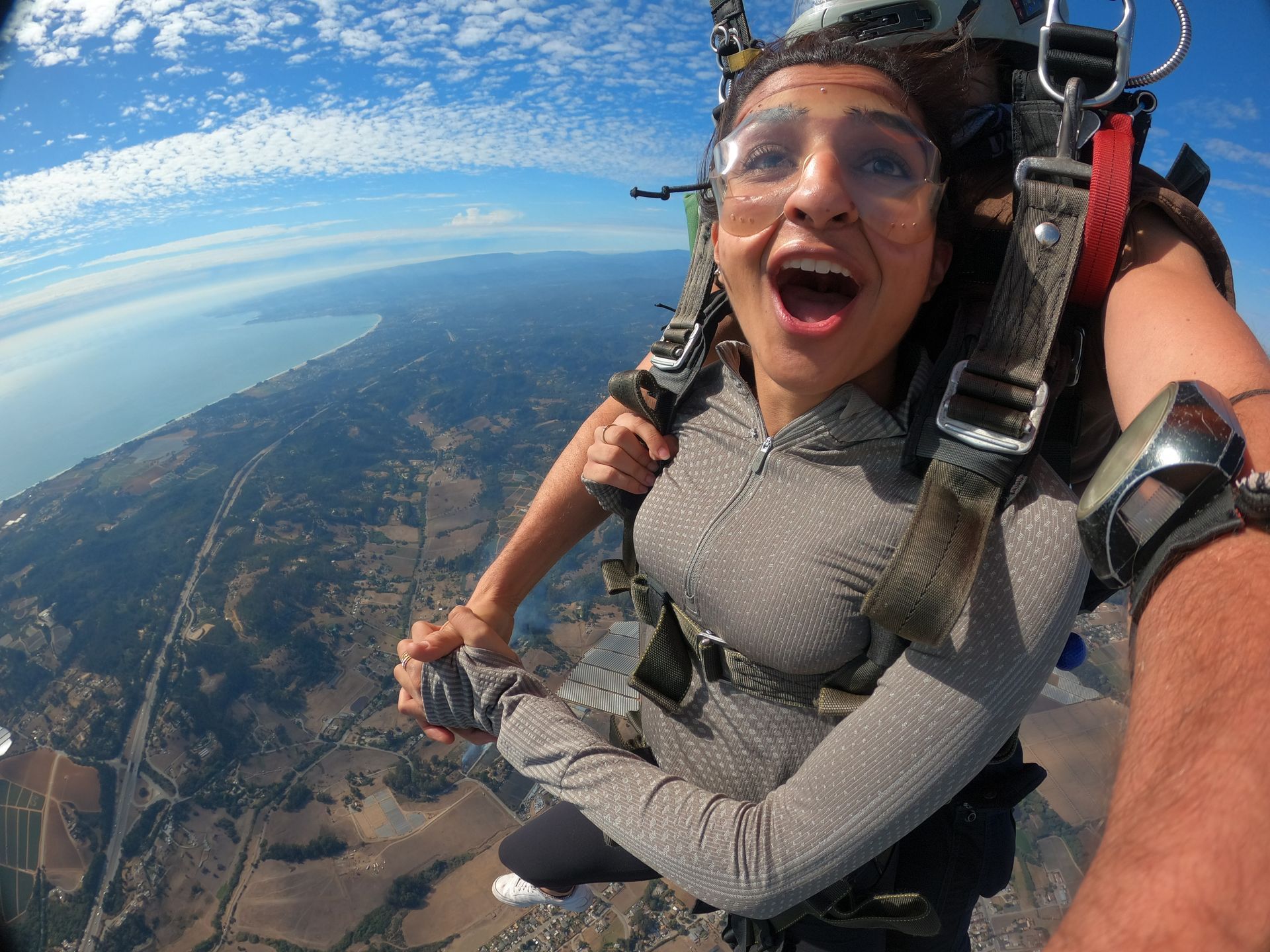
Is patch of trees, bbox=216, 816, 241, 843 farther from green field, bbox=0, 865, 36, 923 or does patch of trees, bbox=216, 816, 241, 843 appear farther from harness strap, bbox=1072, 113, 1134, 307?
harness strap, bbox=1072, 113, 1134, 307

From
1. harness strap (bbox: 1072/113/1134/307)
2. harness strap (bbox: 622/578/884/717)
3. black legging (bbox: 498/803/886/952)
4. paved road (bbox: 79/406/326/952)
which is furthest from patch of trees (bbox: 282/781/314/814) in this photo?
harness strap (bbox: 1072/113/1134/307)

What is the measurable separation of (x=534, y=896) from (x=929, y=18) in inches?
139

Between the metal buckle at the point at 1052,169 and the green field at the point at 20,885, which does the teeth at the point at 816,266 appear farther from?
the green field at the point at 20,885

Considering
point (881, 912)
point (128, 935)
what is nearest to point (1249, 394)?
point (881, 912)

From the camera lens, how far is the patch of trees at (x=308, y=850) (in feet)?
63.4

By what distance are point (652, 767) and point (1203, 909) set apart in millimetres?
943

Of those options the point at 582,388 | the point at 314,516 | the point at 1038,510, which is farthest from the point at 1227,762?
the point at 582,388

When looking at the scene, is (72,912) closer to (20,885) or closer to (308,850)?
(20,885)

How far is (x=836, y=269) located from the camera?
1.11 meters

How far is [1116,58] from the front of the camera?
3.43ft

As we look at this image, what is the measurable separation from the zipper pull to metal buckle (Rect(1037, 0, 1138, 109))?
0.78 metres

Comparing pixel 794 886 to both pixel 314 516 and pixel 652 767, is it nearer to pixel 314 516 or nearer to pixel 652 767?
pixel 652 767

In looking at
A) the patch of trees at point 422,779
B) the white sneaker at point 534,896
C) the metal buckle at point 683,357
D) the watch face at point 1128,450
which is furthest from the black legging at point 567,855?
the patch of trees at point 422,779

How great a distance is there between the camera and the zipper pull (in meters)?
1.34
